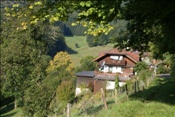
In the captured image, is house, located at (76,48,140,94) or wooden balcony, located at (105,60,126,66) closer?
house, located at (76,48,140,94)

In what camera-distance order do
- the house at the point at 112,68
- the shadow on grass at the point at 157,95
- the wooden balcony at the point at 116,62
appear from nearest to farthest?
the shadow on grass at the point at 157,95 → the house at the point at 112,68 → the wooden balcony at the point at 116,62

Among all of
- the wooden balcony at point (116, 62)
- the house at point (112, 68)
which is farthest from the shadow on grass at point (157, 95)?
the wooden balcony at point (116, 62)

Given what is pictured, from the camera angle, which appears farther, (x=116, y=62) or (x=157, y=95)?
(x=116, y=62)

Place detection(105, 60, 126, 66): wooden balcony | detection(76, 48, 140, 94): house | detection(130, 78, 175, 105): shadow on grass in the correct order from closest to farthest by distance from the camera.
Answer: detection(130, 78, 175, 105): shadow on grass, detection(76, 48, 140, 94): house, detection(105, 60, 126, 66): wooden balcony

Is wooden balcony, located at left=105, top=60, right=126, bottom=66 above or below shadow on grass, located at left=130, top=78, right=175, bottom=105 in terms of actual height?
above

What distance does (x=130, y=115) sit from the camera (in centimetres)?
1427

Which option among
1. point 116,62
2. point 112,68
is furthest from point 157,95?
point 112,68

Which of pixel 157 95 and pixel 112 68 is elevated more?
pixel 112 68

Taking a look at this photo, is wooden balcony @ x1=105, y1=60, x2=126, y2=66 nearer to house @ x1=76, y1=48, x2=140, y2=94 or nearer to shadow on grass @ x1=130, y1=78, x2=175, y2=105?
house @ x1=76, y1=48, x2=140, y2=94

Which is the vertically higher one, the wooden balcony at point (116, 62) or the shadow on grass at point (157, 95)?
the wooden balcony at point (116, 62)

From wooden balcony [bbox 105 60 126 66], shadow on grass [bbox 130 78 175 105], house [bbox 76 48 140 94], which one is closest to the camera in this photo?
shadow on grass [bbox 130 78 175 105]

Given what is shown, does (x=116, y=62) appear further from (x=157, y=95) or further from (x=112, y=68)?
(x=157, y=95)

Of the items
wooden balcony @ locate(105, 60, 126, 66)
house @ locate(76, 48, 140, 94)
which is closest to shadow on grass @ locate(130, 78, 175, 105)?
house @ locate(76, 48, 140, 94)

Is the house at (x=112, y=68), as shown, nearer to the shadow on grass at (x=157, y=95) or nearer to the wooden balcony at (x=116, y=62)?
the wooden balcony at (x=116, y=62)
